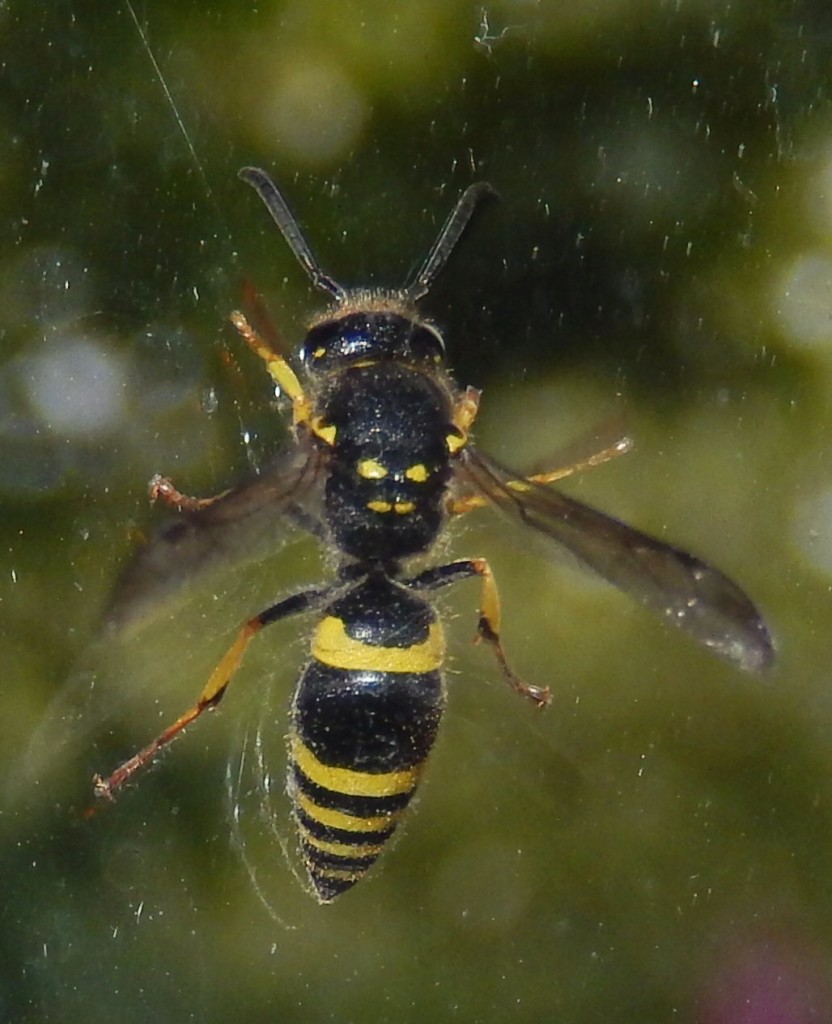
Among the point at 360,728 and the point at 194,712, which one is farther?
the point at 194,712

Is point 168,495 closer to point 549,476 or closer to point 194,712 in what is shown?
point 194,712

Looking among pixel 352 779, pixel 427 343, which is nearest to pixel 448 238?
pixel 427 343

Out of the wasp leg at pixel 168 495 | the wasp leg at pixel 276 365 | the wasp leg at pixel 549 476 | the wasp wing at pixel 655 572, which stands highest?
the wasp leg at pixel 276 365

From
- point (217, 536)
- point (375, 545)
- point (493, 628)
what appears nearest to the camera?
point (217, 536)

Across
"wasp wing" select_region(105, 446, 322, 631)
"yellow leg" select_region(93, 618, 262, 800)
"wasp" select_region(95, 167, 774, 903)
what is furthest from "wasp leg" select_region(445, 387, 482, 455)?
"yellow leg" select_region(93, 618, 262, 800)

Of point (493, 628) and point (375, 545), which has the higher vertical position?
point (375, 545)

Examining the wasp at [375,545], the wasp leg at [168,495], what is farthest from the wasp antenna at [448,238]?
the wasp leg at [168,495]

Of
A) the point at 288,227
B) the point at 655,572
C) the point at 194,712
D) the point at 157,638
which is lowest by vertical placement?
the point at 194,712

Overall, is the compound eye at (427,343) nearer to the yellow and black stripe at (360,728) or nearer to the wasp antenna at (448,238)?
the wasp antenna at (448,238)
